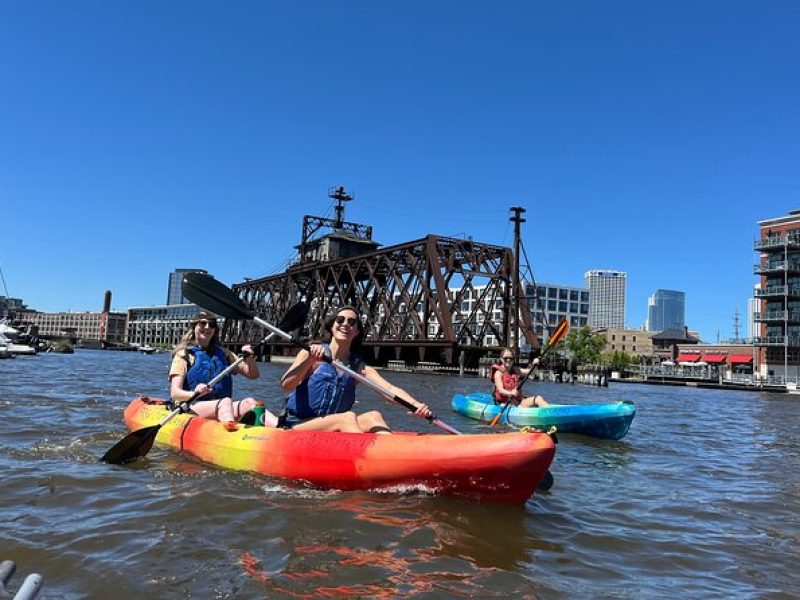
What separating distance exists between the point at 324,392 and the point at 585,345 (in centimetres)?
8036

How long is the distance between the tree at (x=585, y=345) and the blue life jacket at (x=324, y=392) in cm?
7684

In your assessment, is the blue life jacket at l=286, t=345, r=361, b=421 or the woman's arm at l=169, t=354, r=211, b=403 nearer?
the blue life jacket at l=286, t=345, r=361, b=421

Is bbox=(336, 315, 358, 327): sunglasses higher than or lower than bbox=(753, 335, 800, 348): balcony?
lower

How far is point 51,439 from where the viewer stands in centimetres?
855

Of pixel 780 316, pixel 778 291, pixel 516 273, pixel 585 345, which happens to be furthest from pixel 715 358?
pixel 516 273

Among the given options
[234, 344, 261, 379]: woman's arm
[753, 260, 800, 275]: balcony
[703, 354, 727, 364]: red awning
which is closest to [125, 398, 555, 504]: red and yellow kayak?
[234, 344, 261, 379]: woman's arm

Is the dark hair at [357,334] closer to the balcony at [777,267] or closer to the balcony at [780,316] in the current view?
the balcony at [780,316]

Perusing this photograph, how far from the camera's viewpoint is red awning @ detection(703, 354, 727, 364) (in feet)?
250

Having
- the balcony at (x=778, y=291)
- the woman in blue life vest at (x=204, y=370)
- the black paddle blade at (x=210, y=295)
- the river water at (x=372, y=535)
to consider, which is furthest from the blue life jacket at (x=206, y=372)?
the balcony at (x=778, y=291)

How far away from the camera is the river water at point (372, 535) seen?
385cm

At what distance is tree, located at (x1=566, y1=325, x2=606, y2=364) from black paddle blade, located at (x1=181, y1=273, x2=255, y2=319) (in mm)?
76135

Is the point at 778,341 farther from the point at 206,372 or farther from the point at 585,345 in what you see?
the point at 206,372

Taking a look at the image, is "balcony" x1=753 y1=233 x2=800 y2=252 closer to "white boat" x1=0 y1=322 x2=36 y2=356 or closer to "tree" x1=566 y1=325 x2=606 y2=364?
"tree" x1=566 y1=325 x2=606 y2=364

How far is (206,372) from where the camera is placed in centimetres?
820
